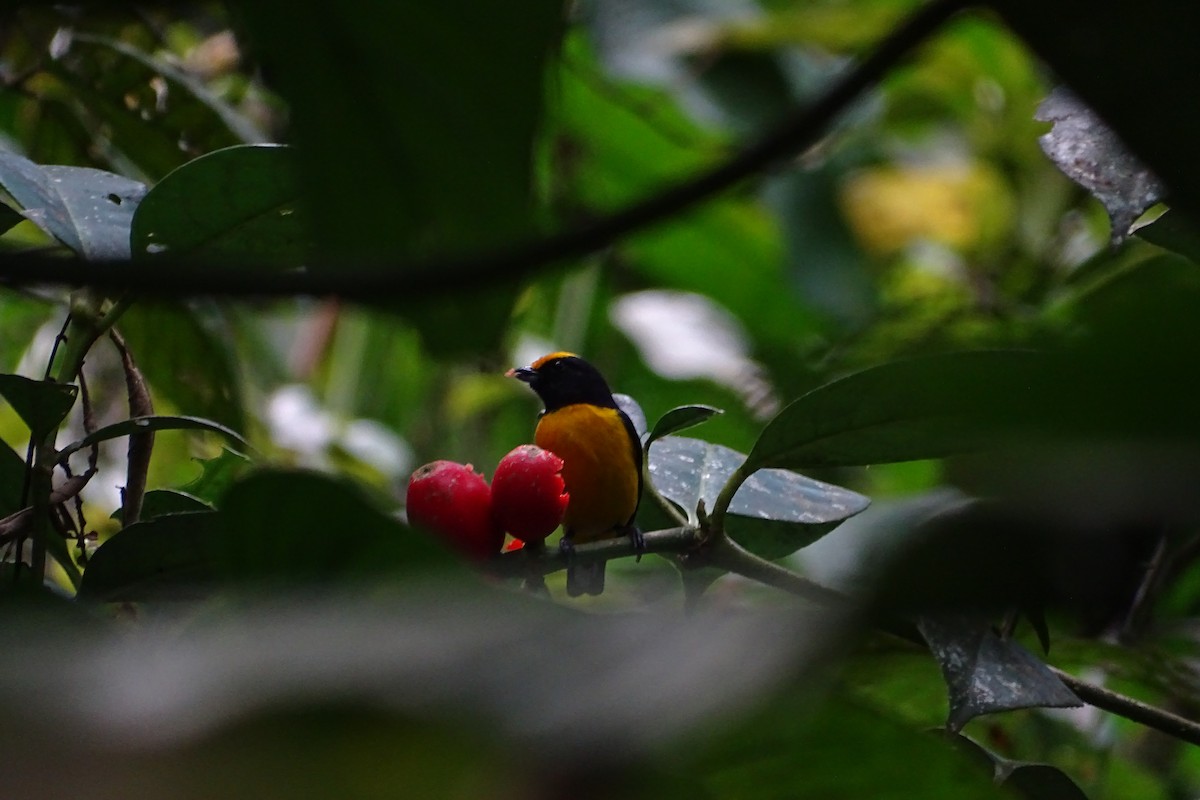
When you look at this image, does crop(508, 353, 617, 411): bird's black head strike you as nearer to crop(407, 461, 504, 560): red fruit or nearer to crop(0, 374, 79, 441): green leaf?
crop(407, 461, 504, 560): red fruit

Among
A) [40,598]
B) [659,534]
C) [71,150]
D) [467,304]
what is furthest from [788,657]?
[71,150]

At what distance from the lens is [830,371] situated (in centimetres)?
278

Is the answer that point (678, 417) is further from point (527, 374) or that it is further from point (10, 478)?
point (527, 374)

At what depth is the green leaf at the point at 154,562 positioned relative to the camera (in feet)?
2.78

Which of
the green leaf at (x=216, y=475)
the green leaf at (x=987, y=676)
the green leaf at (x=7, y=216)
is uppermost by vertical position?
the green leaf at (x=7, y=216)

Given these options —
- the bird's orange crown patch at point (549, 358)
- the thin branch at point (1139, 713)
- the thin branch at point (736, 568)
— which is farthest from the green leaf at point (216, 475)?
the bird's orange crown patch at point (549, 358)

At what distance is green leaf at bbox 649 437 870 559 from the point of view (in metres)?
1.07

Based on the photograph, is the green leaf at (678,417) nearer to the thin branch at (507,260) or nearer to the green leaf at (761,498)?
the green leaf at (761,498)

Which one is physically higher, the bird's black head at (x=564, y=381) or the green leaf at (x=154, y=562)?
the bird's black head at (x=564, y=381)

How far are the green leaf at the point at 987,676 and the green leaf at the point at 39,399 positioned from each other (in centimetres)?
66

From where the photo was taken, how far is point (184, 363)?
1.60 m

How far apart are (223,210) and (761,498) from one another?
536mm

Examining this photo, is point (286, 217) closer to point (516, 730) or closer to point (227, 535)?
point (227, 535)

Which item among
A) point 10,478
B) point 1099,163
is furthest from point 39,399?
point 1099,163
